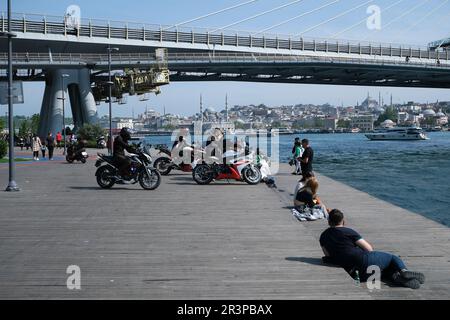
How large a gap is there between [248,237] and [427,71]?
58.3 metres

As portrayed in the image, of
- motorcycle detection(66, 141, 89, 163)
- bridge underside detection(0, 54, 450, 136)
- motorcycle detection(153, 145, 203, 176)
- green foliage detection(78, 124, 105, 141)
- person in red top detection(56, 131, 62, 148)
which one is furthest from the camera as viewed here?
bridge underside detection(0, 54, 450, 136)

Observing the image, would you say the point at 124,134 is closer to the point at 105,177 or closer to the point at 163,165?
the point at 105,177

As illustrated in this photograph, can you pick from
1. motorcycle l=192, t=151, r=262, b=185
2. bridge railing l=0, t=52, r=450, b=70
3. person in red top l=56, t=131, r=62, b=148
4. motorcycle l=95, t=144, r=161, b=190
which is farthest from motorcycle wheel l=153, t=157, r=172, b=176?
bridge railing l=0, t=52, r=450, b=70

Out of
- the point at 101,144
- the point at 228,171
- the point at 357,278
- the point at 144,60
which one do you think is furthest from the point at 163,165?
the point at 144,60

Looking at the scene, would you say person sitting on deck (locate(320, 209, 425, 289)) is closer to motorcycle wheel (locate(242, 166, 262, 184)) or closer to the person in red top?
motorcycle wheel (locate(242, 166, 262, 184))

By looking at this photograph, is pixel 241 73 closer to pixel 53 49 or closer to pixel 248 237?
pixel 53 49

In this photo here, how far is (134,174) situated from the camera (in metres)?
16.6

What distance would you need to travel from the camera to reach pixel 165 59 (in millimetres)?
54062

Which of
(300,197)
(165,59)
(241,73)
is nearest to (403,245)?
(300,197)

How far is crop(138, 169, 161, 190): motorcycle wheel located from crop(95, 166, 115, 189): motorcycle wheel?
0.84m

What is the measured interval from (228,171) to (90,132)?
110ft

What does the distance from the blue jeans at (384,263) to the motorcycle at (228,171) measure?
1106cm

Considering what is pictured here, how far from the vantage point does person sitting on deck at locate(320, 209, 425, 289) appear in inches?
266

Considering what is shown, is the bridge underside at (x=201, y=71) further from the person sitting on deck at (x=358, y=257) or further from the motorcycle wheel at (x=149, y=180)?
the person sitting on deck at (x=358, y=257)
